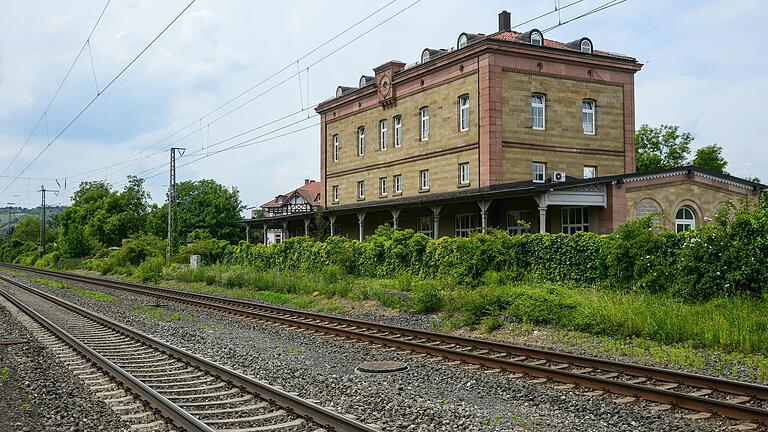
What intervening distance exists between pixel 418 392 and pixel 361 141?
3887 cm

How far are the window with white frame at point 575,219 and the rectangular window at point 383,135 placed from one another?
15319mm

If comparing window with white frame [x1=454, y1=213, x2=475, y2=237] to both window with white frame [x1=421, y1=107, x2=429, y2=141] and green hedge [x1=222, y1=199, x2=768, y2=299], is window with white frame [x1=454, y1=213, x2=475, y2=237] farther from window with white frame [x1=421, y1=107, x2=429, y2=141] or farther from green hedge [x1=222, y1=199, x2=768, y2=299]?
green hedge [x1=222, y1=199, x2=768, y2=299]

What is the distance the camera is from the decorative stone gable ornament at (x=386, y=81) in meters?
43.0

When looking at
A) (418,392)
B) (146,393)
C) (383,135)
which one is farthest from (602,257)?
(383,135)

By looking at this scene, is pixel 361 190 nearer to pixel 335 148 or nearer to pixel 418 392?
pixel 335 148

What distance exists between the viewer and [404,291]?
73.3ft

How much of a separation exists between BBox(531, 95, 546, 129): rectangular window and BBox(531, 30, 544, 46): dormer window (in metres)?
2.99

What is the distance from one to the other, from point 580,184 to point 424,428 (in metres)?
22.6

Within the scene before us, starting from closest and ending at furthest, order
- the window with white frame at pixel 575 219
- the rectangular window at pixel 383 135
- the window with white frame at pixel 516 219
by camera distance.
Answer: the window with white frame at pixel 575 219 < the window with white frame at pixel 516 219 < the rectangular window at pixel 383 135

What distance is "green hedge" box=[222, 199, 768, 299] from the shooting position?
14.5m

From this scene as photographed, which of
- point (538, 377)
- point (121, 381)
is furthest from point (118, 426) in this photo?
point (538, 377)

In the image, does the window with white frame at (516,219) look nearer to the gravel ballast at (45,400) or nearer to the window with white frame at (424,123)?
the window with white frame at (424,123)

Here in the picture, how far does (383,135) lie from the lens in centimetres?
4488

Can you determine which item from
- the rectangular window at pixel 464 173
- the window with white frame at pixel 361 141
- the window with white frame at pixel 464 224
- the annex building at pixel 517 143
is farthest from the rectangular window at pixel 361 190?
the window with white frame at pixel 464 224
